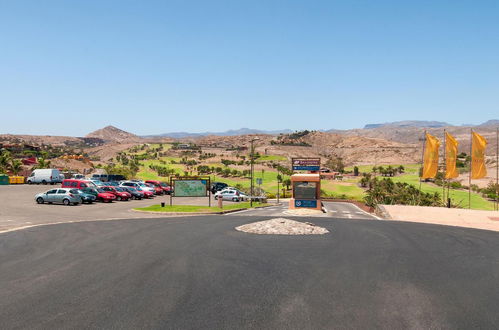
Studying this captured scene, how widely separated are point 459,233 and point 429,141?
19.3 metres

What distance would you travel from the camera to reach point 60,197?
1566 inches

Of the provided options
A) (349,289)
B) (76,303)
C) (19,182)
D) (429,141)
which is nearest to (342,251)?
(349,289)

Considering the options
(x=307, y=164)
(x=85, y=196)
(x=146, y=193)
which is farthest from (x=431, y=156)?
(x=85, y=196)

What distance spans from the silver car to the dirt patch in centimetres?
2265

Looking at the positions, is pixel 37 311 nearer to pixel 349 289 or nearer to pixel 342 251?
pixel 349 289

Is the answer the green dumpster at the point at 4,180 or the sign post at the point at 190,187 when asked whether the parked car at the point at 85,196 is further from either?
the green dumpster at the point at 4,180

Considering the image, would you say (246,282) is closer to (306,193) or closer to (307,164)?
(306,193)

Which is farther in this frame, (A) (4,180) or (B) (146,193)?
(A) (4,180)

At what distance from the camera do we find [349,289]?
35.7 ft

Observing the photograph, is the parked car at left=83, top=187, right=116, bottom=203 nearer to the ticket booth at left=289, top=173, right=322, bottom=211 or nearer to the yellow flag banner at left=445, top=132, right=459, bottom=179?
the ticket booth at left=289, top=173, right=322, bottom=211

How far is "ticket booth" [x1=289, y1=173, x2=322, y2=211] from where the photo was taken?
1578 inches

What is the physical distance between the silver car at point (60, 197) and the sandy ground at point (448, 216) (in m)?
27.8

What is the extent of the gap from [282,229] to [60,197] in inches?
1032

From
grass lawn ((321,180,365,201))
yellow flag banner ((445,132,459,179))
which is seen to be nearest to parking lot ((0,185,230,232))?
yellow flag banner ((445,132,459,179))
